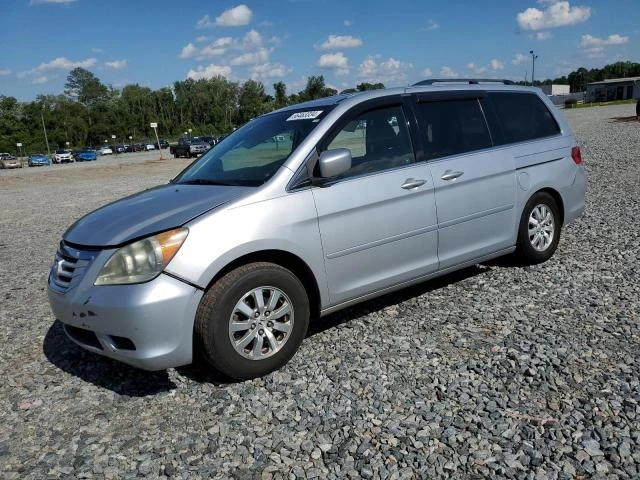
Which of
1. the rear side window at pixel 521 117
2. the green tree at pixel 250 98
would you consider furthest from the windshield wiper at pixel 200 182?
the green tree at pixel 250 98

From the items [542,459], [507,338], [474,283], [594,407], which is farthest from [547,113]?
[542,459]

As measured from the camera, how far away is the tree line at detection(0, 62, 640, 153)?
108000 millimetres

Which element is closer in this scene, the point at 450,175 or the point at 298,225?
the point at 298,225

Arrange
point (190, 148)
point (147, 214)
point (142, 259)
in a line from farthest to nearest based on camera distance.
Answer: point (190, 148), point (147, 214), point (142, 259)

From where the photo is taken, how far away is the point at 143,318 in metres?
3.23

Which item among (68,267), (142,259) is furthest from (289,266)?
(68,267)

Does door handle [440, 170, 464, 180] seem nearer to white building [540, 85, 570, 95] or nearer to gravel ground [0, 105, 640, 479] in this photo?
gravel ground [0, 105, 640, 479]

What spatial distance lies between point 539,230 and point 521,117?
3.75ft

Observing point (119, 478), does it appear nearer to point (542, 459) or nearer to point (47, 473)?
point (47, 473)

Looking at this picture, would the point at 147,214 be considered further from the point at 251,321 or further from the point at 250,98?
the point at 250,98

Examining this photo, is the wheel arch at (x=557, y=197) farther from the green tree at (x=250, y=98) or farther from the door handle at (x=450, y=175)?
the green tree at (x=250, y=98)

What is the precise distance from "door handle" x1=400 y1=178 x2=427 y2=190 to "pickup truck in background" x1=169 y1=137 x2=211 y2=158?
39.5m

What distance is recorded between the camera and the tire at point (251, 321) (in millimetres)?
3400

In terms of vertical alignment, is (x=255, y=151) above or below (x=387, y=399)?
above
